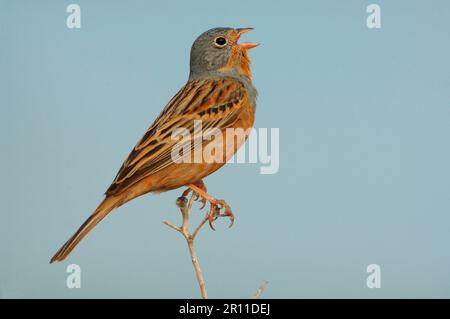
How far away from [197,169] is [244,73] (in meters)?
1.40

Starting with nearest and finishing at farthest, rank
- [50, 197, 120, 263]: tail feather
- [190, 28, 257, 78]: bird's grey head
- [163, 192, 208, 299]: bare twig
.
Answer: [163, 192, 208, 299]: bare twig, [50, 197, 120, 263]: tail feather, [190, 28, 257, 78]: bird's grey head

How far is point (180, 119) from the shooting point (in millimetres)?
5891

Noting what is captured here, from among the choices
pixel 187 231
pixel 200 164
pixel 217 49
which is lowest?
pixel 187 231

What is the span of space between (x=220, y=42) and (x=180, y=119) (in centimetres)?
105

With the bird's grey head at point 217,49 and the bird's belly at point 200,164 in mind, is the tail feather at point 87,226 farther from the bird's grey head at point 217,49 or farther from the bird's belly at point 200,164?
the bird's grey head at point 217,49

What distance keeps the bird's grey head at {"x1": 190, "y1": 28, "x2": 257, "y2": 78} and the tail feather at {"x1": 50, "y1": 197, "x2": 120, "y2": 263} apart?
1872 mm

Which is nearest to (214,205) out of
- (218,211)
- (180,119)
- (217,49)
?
(218,211)

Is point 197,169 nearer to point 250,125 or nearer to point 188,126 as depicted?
point 188,126

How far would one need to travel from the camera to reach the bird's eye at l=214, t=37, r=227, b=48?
→ 6.30 m

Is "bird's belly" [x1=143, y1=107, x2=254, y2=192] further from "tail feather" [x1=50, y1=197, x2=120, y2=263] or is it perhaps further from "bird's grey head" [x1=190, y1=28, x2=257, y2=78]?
"bird's grey head" [x1=190, y1=28, x2=257, y2=78]

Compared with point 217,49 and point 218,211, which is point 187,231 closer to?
point 218,211

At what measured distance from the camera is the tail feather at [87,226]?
5195mm

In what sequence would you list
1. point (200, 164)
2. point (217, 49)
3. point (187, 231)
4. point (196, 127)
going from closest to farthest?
point (187, 231), point (200, 164), point (196, 127), point (217, 49)

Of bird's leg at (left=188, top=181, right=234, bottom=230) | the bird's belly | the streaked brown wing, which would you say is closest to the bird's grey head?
the streaked brown wing
